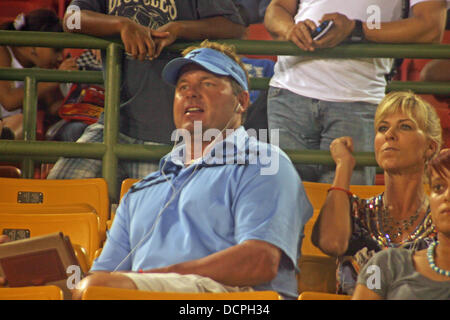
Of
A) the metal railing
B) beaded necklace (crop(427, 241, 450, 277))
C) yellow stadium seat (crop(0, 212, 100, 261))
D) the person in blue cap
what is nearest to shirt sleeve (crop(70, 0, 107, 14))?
the metal railing

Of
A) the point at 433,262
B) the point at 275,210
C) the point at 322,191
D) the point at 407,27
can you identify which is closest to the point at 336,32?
the point at 407,27

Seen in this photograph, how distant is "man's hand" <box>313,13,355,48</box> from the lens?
2090 mm

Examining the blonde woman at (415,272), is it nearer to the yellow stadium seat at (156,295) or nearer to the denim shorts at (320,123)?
the yellow stadium seat at (156,295)

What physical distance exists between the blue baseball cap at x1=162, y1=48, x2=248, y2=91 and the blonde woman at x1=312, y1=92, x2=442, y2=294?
1.22ft

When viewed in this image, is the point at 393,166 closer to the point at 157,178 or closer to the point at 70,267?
the point at 157,178

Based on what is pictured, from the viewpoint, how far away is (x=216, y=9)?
86.5 inches

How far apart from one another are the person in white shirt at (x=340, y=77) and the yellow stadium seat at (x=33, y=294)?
0.91 m

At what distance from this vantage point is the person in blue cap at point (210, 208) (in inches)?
63.1

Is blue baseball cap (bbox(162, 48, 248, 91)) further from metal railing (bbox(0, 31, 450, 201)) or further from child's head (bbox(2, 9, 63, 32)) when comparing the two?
child's head (bbox(2, 9, 63, 32))

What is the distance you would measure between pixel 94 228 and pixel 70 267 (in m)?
0.37

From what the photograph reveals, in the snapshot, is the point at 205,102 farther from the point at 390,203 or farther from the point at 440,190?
the point at 440,190

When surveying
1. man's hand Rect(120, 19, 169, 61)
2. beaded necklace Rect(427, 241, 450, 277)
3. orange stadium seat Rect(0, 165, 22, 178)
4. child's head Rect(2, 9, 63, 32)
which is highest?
child's head Rect(2, 9, 63, 32)

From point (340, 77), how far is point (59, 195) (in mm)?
905
